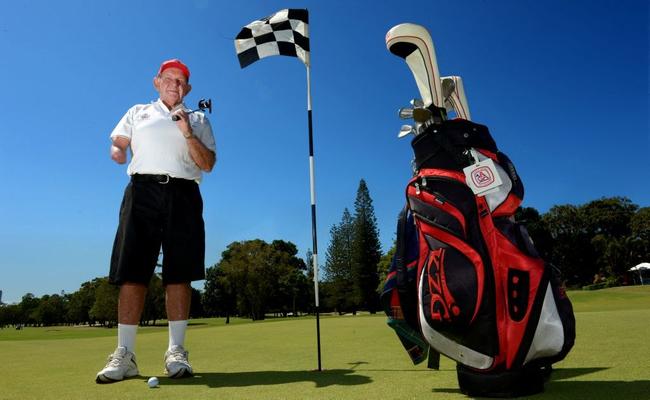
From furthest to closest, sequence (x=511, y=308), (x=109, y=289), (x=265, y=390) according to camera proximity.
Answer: (x=109, y=289), (x=265, y=390), (x=511, y=308)

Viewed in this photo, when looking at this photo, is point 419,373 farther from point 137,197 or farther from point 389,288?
point 137,197

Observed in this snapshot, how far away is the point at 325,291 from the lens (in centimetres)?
5812

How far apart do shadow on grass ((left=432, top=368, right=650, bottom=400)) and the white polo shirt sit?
2.45 metres

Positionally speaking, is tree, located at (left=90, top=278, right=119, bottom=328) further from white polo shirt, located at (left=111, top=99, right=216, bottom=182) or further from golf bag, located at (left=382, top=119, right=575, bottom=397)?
golf bag, located at (left=382, top=119, right=575, bottom=397)

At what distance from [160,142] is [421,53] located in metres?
2.16

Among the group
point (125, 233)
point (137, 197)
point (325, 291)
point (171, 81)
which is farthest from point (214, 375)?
point (325, 291)

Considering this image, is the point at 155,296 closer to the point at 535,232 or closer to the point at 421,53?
the point at 535,232

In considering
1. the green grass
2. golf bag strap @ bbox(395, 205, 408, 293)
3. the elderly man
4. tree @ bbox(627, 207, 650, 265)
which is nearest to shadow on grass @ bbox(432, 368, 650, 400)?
the green grass

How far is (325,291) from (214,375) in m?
55.9

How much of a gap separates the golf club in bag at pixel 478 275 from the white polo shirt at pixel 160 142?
2023mm

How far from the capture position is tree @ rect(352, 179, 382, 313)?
52375mm

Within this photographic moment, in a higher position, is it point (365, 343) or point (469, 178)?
point (469, 178)

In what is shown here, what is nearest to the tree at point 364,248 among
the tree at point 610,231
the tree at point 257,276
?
the tree at point 257,276

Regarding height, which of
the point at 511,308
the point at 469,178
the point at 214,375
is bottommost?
the point at 214,375
